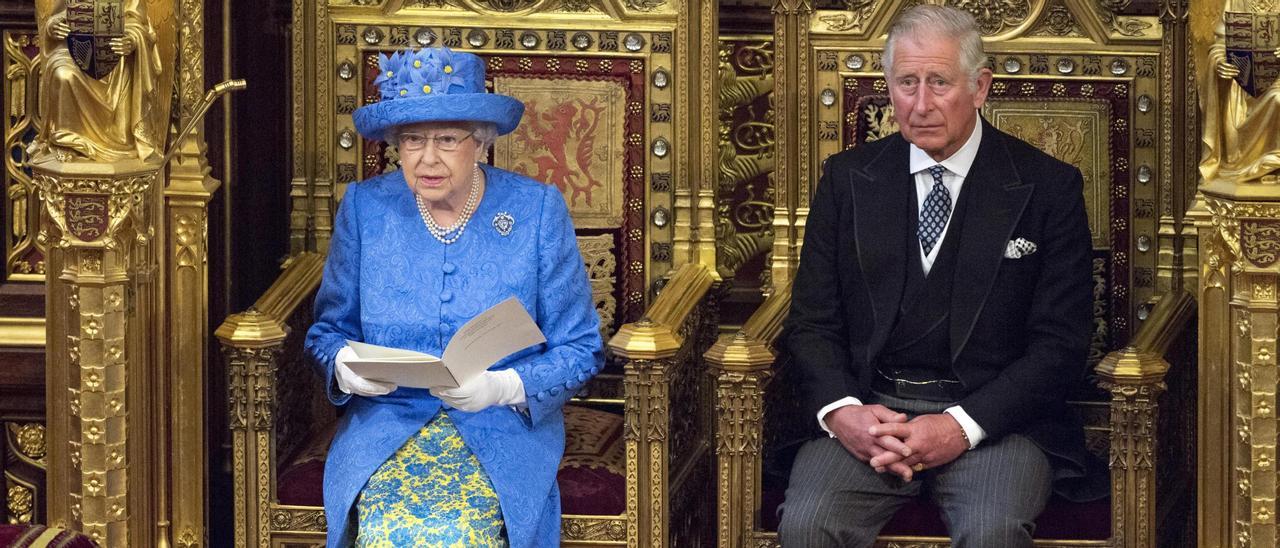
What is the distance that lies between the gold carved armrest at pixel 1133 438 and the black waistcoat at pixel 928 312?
36cm

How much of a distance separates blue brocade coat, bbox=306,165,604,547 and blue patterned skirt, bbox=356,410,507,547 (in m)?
0.03

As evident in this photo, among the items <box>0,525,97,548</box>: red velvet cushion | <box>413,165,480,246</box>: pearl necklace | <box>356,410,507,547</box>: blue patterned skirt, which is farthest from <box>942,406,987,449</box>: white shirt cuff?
<box>0,525,97,548</box>: red velvet cushion

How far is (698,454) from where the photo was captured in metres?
5.57

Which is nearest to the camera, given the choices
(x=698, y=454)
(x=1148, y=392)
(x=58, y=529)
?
(x=58, y=529)

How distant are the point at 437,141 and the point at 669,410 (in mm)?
836

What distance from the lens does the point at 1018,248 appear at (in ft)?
16.3

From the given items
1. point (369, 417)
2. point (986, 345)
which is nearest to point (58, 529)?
point (369, 417)

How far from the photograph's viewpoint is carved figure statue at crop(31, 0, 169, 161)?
4.70 metres

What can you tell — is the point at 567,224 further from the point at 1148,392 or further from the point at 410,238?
the point at 1148,392

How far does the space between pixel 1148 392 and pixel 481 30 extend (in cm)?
203

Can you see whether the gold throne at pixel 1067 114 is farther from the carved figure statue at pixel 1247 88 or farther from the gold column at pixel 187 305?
the gold column at pixel 187 305

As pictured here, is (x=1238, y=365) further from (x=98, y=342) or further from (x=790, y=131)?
(x=98, y=342)

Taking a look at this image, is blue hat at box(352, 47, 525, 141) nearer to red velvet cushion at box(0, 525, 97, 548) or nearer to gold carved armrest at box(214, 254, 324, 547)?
gold carved armrest at box(214, 254, 324, 547)

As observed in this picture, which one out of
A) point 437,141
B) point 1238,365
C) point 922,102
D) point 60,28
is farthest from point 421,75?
point 1238,365
